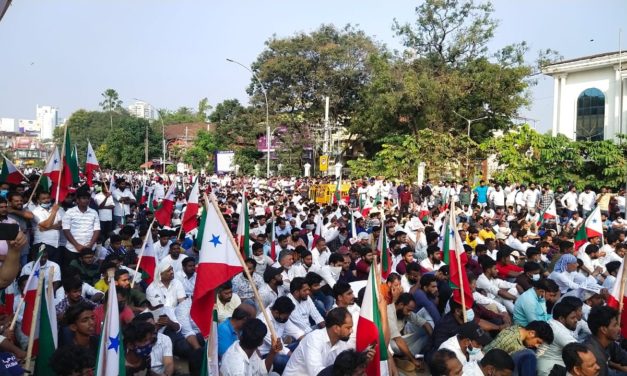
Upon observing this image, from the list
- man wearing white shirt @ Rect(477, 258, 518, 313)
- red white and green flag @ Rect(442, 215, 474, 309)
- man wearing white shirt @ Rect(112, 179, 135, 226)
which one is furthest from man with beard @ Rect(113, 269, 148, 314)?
man wearing white shirt @ Rect(112, 179, 135, 226)

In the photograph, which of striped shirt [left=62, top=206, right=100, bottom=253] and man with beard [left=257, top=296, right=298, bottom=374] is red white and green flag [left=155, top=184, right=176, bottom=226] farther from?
man with beard [left=257, top=296, right=298, bottom=374]

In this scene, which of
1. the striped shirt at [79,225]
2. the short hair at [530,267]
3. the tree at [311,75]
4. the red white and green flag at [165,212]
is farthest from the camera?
the tree at [311,75]

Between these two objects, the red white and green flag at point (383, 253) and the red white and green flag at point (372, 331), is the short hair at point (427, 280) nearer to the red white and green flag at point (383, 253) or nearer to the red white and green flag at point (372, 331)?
the red white and green flag at point (383, 253)

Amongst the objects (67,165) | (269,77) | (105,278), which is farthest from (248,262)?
(269,77)

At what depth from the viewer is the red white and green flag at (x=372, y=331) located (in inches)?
207

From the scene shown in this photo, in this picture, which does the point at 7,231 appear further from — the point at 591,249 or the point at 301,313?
the point at 591,249

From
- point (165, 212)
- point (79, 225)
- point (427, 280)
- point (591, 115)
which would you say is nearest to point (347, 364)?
point (427, 280)

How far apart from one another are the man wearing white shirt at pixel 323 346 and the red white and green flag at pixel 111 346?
1439 mm

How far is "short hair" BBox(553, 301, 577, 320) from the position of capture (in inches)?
233

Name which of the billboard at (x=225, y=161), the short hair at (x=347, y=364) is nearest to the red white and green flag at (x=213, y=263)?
the short hair at (x=347, y=364)

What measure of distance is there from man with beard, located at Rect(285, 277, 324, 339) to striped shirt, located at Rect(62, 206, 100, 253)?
3.61m

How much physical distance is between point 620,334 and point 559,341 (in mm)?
873

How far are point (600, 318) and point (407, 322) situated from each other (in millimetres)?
2192

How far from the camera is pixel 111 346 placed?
14.5ft
